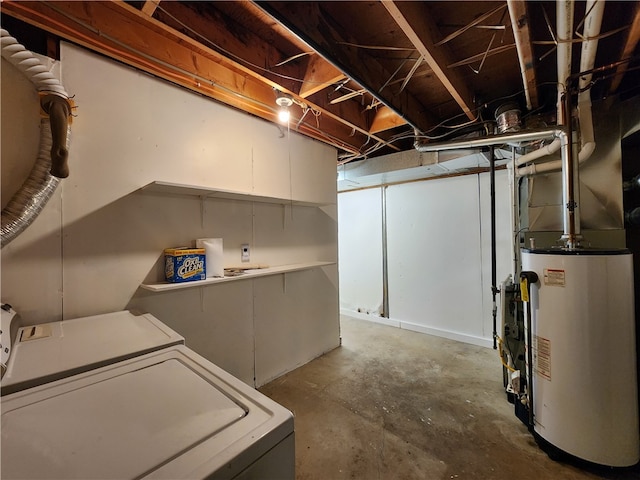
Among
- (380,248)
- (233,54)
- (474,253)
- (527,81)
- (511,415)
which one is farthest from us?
(380,248)

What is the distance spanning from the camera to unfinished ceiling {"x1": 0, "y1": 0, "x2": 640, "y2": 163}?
134 centimetres

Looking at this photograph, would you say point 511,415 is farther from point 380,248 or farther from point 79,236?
point 79,236

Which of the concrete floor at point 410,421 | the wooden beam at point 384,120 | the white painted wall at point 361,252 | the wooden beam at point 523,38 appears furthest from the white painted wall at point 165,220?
the wooden beam at point 523,38

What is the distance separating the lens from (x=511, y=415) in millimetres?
1949

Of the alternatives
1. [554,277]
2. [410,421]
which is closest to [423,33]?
[554,277]

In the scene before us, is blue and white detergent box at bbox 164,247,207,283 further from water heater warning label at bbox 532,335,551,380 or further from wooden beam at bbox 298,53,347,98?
water heater warning label at bbox 532,335,551,380

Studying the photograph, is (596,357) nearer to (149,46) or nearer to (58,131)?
(58,131)

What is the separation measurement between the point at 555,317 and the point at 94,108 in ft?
A: 9.64

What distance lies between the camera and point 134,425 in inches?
27.3

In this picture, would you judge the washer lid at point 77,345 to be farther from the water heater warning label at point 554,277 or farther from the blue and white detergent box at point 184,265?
the water heater warning label at point 554,277

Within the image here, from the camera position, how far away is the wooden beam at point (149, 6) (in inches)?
48.5

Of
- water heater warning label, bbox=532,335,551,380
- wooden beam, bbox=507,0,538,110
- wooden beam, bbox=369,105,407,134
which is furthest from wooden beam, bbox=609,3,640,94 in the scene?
water heater warning label, bbox=532,335,551,380

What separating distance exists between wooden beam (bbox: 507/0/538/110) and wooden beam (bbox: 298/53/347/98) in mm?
924

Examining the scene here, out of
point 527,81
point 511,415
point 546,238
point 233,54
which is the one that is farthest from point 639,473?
point 233,54
